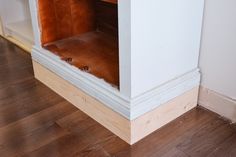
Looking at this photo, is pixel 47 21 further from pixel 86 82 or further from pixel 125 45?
pixel 125 45

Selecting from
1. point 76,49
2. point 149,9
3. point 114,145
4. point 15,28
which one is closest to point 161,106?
point 114,145

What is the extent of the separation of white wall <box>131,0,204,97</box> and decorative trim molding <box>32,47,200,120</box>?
3cm

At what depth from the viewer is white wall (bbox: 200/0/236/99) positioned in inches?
48.4

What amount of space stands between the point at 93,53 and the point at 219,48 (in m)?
0.59

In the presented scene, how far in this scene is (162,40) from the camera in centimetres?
116

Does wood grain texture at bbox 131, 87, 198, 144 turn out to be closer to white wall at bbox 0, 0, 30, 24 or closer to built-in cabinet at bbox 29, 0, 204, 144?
built-in cabinet at bbox 29, 0, 204, 144

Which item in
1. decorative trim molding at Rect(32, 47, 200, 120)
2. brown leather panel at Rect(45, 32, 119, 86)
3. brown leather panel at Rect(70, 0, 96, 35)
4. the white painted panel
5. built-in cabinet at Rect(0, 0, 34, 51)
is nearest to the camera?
the white painted panel

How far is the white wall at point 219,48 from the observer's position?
123 cm

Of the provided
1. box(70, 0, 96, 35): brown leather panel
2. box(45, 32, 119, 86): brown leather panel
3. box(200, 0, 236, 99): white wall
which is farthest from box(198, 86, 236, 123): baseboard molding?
box(70, 0, 96, 35): brown leather panel

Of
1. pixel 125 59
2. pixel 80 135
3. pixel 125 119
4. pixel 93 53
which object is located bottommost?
pixel 80 135

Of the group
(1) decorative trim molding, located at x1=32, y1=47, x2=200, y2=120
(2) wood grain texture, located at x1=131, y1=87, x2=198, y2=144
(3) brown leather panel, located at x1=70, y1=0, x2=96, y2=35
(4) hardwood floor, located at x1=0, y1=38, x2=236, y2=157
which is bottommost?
(4) hardwood floor, located at x1=0, y1=38, x2=236, y2=157

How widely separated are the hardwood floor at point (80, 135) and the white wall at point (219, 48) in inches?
6.1

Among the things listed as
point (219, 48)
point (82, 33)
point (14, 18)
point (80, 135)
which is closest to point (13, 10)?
point (14, 18)

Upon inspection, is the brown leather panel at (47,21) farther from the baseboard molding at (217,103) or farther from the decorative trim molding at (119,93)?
the baseboard molding at (217,103)
